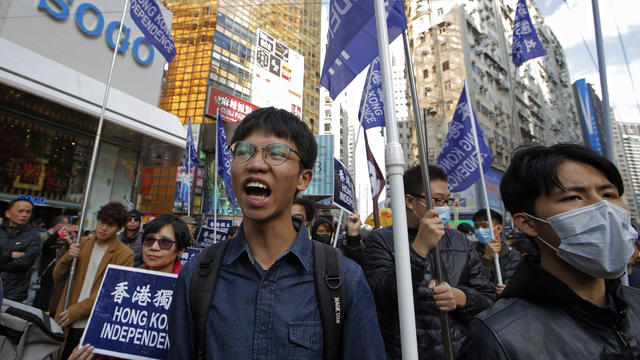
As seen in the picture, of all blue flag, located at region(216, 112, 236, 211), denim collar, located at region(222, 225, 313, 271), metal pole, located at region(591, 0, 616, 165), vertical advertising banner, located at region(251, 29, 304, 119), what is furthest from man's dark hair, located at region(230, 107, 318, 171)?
vertical advertising banner, located at region(251, 29, 304, 119)

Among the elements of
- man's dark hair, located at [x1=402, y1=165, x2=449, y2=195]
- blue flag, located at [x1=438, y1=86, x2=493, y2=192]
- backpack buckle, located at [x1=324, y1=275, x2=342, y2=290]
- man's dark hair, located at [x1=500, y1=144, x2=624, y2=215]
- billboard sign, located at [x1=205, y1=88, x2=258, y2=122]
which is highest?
billboard sign, located at [x1=205, y1=88, x2=258, y2=122]

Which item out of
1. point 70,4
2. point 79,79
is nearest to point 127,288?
point 79,79

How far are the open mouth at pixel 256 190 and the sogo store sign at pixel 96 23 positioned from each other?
36.7 feet

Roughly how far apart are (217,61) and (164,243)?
3980 centimetres

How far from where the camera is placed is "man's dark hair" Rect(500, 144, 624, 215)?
1.31 meters

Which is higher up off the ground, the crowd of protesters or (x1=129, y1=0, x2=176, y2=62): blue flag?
(x1=129, y1=0, x2=176, y2=62): blue flag

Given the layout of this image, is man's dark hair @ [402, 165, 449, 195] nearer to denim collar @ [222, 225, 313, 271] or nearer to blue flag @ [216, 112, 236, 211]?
denim collar @ [222, 225, 313, 271]

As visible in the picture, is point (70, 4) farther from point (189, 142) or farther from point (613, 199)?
point (613, 199)

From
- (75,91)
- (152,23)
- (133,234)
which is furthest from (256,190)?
(75,91)

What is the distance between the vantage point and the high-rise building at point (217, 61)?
115ft

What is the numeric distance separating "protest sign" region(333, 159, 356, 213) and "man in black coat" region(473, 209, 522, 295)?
199cm

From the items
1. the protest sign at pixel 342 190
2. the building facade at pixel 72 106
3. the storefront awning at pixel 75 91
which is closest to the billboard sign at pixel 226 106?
the building facade at pixel 72 106

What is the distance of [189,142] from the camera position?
31.2 ft

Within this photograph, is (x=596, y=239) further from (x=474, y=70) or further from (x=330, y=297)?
(x=474, y=70)
